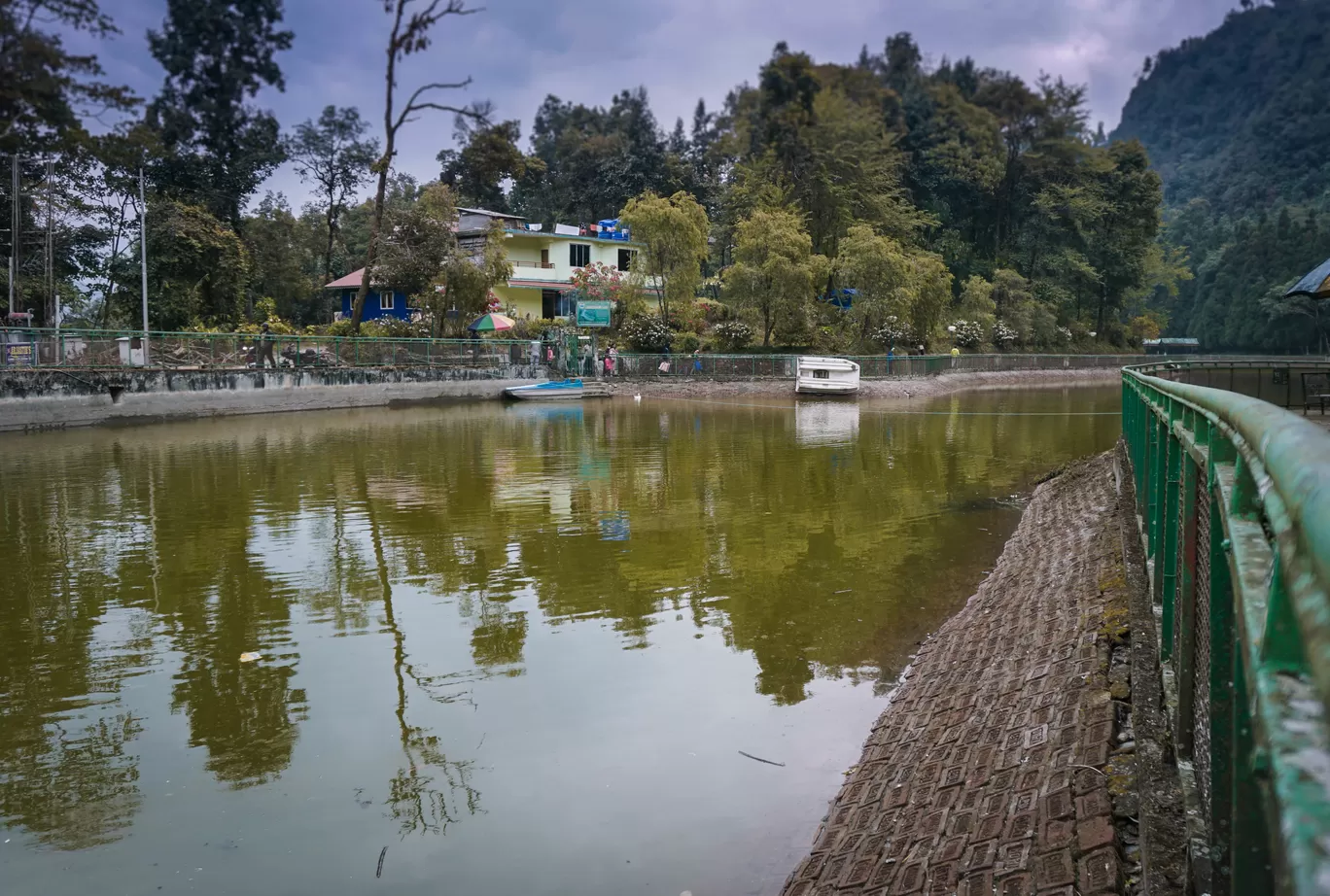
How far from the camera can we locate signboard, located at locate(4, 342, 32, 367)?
26.9m

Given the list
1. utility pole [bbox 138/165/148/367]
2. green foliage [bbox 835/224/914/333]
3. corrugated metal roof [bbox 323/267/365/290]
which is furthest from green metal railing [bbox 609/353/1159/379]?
utility pole [bbox 138/165/148/367]

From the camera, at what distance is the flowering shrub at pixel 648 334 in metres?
47.1

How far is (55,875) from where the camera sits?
4.87 meters

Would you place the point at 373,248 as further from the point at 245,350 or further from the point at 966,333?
the point at 966,333

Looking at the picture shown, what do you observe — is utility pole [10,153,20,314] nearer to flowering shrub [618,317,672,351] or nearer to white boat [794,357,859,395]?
flowering shrub [618,317,672,351]

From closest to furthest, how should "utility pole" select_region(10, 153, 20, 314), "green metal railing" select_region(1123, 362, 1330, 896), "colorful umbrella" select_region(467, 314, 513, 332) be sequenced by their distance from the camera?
"green metal railing" select_region(1123, 362, 1330, 896) < "utility pole" select_region(10, 153, 20, 314) < "colorful umbrella" select_region(467, 314, 513, 332)

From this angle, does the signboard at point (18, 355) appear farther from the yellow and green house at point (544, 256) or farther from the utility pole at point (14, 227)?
the yellow and green house at point (544, 256)

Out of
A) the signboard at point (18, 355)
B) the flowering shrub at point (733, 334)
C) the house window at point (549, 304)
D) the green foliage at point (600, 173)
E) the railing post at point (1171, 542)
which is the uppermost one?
the green foliage at point (600, 173)

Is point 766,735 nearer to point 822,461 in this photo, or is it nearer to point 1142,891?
point 1142,891

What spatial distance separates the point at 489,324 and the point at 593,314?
556 cm

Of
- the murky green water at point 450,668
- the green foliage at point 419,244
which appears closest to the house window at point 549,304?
the green foliage at point 419,244

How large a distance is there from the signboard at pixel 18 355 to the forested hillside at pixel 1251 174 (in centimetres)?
6053

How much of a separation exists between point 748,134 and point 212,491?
59.2 m

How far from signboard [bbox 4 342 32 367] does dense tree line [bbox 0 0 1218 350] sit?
913cm
